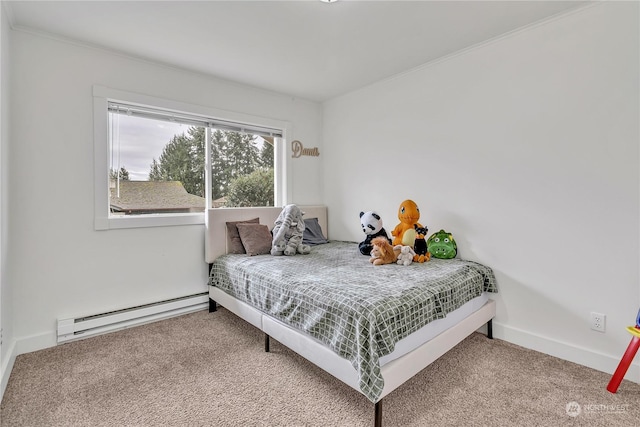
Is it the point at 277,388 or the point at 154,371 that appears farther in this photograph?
the point at 154,371

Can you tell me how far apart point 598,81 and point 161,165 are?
11.5 ft

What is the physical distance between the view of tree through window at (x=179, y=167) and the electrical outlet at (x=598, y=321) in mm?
3092

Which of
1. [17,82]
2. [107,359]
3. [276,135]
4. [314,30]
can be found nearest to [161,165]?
[17,82]

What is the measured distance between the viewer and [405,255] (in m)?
2.47

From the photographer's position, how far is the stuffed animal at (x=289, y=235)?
9.66 feet

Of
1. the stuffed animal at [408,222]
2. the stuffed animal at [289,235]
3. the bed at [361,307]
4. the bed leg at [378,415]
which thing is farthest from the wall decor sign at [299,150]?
the bed leg at [378,415]

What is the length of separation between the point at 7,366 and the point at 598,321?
12.6 ft

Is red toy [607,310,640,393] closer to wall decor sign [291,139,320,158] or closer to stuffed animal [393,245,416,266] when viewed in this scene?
stuffed animal [393,245,416,266]

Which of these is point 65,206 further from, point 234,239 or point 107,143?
point 234,239

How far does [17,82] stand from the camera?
219cm

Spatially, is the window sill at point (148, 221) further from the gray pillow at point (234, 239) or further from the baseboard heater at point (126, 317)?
the baseboard heater at point (126, 317)

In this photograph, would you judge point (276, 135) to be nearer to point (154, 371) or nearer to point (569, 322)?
point (154, 371)

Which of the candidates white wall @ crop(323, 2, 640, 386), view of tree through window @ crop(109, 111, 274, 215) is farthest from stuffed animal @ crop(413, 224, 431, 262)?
view of tree through window @ crop(109, 111, 274, 215)

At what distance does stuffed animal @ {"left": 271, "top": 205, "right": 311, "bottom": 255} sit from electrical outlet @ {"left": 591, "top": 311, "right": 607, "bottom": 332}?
86.8 inches
